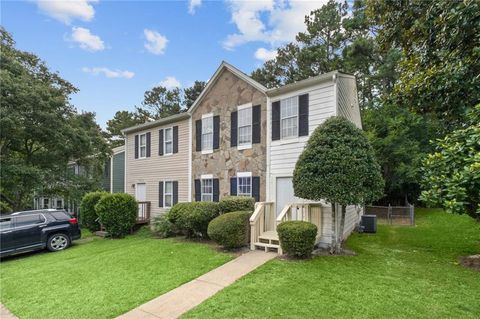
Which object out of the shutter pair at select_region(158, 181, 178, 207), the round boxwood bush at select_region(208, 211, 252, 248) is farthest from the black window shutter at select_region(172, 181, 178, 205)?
the round boxwood bush at select_region(208, 211, 252, 248)

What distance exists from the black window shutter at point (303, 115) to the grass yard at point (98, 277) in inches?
185

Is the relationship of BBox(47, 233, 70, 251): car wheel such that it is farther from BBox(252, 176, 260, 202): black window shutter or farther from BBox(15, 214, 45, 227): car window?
BBox(252, 176, 260, 202): black window shutter

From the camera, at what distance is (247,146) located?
10977 millimetres

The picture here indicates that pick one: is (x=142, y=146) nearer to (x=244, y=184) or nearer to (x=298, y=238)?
(x=244, y=184)

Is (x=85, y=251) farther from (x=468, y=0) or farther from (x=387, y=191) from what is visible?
(x=387, y=191)

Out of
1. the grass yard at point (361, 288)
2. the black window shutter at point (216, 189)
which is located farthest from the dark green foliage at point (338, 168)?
the black window shutter at point (216, 189)

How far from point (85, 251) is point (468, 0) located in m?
13.1

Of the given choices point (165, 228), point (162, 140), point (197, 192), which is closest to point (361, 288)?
point (165, 228)

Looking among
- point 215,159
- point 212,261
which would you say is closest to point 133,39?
point 215,159

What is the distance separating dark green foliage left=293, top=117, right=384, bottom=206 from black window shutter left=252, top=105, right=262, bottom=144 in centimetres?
315

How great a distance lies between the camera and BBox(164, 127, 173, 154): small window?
14183mm

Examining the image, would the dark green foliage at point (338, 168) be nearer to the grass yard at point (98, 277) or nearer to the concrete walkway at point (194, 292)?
the concrete walkway at point (194, 292)

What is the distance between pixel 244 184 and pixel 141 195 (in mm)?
7209

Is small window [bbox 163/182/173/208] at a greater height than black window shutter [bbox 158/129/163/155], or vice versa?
black window shutter [bbox 158/129/163/155]
